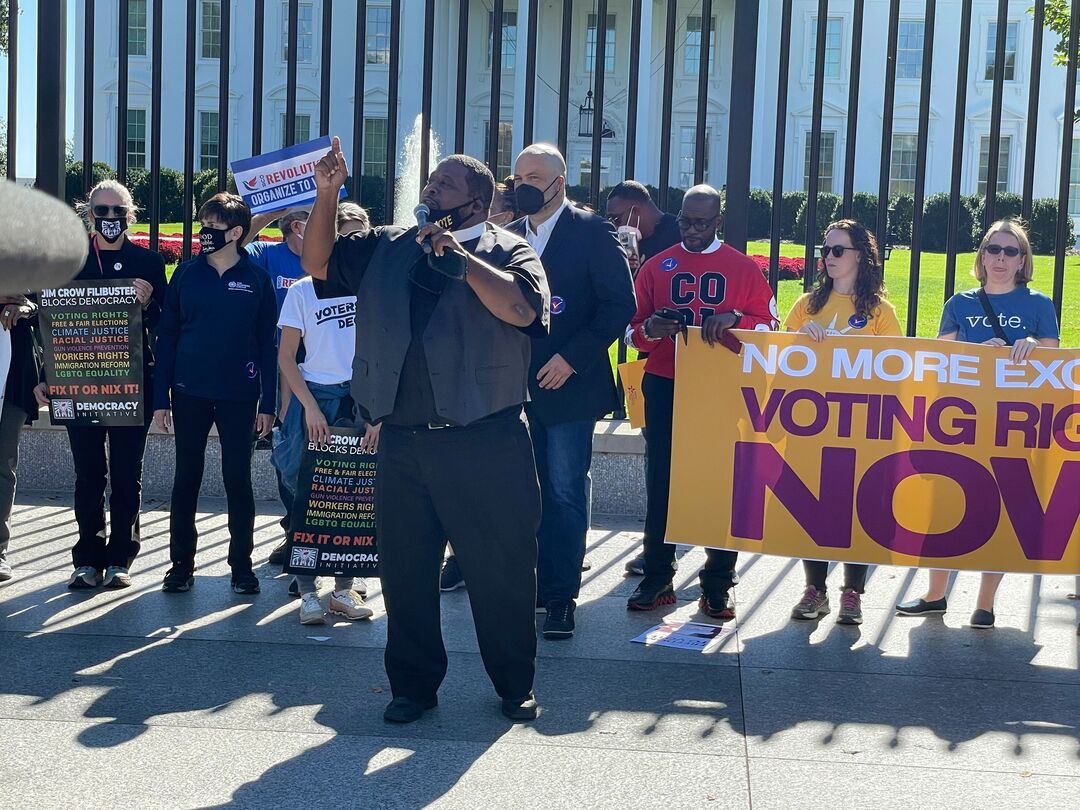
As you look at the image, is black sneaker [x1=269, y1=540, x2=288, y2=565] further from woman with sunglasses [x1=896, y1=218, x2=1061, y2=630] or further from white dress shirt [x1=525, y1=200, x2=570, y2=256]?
woman with sunglasses [x1=896, y1=218, x2=1061, y2=630]

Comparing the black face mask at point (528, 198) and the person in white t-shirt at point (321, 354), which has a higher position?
the black face mask at point (528, 198)

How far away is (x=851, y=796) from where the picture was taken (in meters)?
4.09

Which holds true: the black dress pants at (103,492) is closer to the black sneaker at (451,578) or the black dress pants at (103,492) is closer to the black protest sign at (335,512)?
the black protest sign at (335,512)

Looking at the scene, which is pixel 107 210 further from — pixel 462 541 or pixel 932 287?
pixel 932 287

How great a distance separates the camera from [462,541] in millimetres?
4699

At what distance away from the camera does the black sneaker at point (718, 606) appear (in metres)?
6.21

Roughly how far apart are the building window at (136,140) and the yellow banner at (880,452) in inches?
861

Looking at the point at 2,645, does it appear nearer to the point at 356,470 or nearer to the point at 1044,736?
the point at 356,470

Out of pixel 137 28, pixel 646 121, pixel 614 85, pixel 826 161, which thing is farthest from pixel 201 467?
pixel 646 121

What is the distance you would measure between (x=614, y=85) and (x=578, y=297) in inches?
1092

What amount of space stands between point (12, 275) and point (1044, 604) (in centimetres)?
603

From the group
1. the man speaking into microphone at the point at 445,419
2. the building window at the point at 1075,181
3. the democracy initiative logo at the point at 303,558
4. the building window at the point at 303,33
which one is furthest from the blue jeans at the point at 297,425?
the building window at the point at 1075,181

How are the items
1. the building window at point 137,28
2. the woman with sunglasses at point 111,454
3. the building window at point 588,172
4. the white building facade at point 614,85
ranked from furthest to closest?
1. the building window at point 588,172
2. the white building facade at point 614,85
3. the building window at point 137,28
4. the woman with sunglasses at point 111,454

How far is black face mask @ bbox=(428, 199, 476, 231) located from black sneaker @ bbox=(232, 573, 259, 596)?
8.21ft
